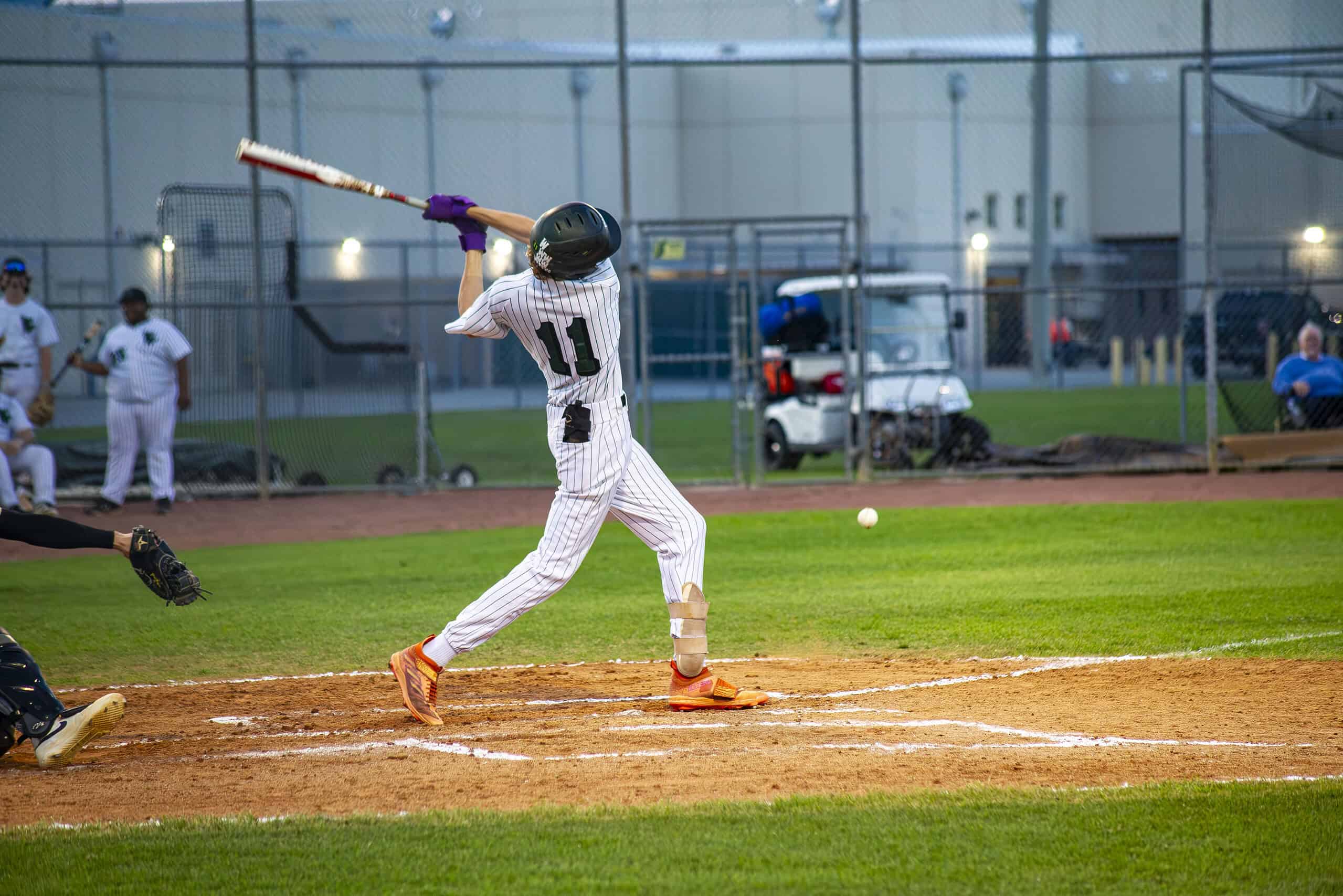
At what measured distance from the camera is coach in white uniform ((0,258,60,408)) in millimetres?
12695

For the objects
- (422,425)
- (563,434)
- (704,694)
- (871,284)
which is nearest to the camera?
(563,434)

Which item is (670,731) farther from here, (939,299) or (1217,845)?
(939,299)

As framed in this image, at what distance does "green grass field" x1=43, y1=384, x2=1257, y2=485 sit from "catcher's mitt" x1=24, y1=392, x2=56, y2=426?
Answer: 289 cm

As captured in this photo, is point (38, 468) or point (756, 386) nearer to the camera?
A: point (38, 468)

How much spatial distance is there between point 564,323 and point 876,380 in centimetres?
1093

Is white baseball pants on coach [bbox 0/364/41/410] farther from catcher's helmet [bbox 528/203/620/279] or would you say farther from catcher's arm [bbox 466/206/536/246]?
catcher's helmet [bbox 528/203/620/279]

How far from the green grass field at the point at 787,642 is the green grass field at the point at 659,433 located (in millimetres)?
3759

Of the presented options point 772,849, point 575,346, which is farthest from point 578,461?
point 772,849

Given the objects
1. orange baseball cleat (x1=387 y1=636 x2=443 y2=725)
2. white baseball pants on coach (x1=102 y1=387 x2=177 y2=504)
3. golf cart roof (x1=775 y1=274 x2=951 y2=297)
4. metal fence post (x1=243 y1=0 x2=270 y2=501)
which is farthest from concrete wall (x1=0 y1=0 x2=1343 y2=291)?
orange baseball cleat (x1=387 y1=636 x2=443 y2=725)

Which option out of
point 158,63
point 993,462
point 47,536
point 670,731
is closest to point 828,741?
point 670,731

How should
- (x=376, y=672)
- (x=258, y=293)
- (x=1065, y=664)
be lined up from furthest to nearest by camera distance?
(x=258, y=293) → (x=376, y=672) → (x=1065, y=664)

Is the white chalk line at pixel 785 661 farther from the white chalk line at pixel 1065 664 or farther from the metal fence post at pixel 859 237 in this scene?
the metal fence post at pixel 859 237

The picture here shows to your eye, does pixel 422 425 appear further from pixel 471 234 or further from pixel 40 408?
pixel 471 234

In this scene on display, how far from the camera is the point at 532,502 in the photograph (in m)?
14.1
